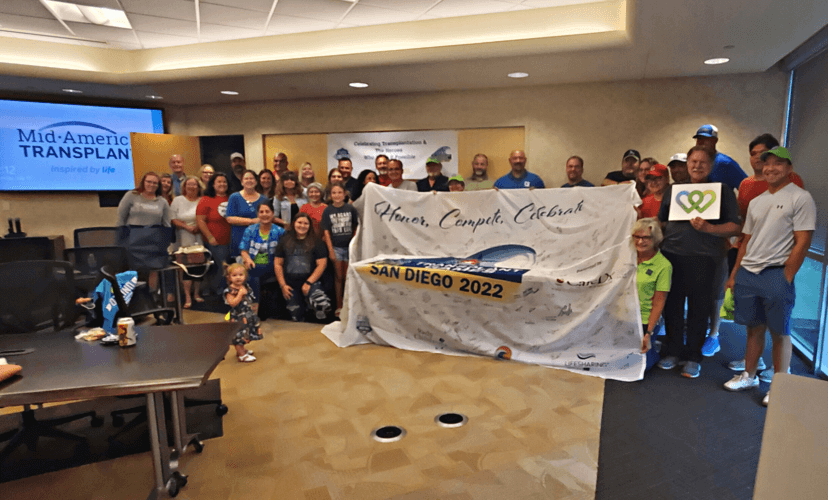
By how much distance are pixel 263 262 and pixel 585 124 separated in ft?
13.2

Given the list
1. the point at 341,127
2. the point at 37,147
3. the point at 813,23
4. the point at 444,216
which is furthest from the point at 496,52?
the point at 37,147

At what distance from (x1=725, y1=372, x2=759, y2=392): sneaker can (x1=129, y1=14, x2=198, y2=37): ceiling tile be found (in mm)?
5500

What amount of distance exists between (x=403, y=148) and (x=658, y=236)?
386cm

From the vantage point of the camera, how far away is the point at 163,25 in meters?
4.92

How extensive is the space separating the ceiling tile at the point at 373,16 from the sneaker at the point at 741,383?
4.00 m

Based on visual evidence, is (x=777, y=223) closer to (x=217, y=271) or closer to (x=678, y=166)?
(x=678, y=166)

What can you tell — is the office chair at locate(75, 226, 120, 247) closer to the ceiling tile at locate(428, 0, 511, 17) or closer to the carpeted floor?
the ceiling tile at locate(428, 0, 511, 17)

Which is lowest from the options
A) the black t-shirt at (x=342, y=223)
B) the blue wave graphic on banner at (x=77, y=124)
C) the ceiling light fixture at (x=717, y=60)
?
the black t-shirt at (x=342, y=223)

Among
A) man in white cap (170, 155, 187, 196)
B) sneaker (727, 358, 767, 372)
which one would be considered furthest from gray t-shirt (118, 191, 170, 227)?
sneaker (727, 358, 767, 372)

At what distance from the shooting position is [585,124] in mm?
5805

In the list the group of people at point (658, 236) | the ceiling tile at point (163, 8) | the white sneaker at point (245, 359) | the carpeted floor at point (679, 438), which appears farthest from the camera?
the ceiling tile at point (163, 8)

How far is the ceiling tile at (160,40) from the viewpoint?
526 centimetres

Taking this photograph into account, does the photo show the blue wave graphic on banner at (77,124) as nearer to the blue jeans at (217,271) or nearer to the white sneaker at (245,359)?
the blue jeans at (217,271)

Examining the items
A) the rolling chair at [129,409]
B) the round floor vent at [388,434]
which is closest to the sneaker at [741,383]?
the round floor vent at [388,434]
